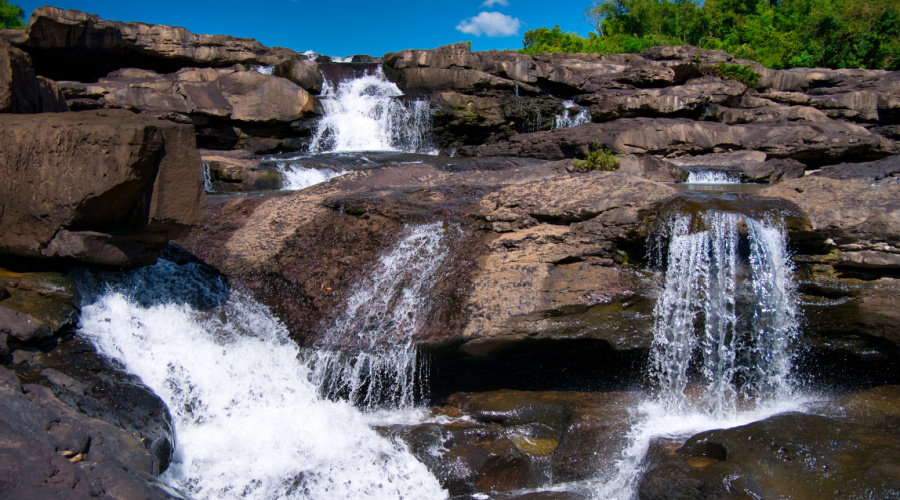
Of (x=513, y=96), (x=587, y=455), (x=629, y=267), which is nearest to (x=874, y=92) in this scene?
(x=513, y=96)

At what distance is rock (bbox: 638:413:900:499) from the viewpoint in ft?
13.3

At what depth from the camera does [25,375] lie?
4508 mm

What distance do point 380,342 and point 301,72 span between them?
43.4ft

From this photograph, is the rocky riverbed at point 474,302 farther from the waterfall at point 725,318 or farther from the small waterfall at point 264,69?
the small waterfall at point 264,69

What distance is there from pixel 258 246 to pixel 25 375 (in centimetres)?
323

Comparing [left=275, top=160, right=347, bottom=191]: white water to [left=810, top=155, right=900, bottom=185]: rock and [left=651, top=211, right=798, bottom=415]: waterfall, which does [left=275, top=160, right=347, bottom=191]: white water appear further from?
[left=810, top=155, right=900, bottom=185]: rock

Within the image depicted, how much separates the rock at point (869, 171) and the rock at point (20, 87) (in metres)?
14.5

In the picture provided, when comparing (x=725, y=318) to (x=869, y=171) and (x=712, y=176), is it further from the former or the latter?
(x=869, y=171)

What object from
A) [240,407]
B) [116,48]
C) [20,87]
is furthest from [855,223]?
[116,48]

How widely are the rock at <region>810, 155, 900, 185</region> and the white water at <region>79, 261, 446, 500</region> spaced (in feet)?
40.7

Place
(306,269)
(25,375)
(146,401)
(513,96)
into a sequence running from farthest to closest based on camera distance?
1. (513,96)
2. (306,269)
3. (146,401)
4. (25,375)

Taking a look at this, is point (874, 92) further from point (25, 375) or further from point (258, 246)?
point (25, 375)

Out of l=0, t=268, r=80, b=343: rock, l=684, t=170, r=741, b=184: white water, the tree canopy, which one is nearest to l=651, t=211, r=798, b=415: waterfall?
l=0, t=268, r=80, b=343: rock

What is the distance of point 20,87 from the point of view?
565 cm
